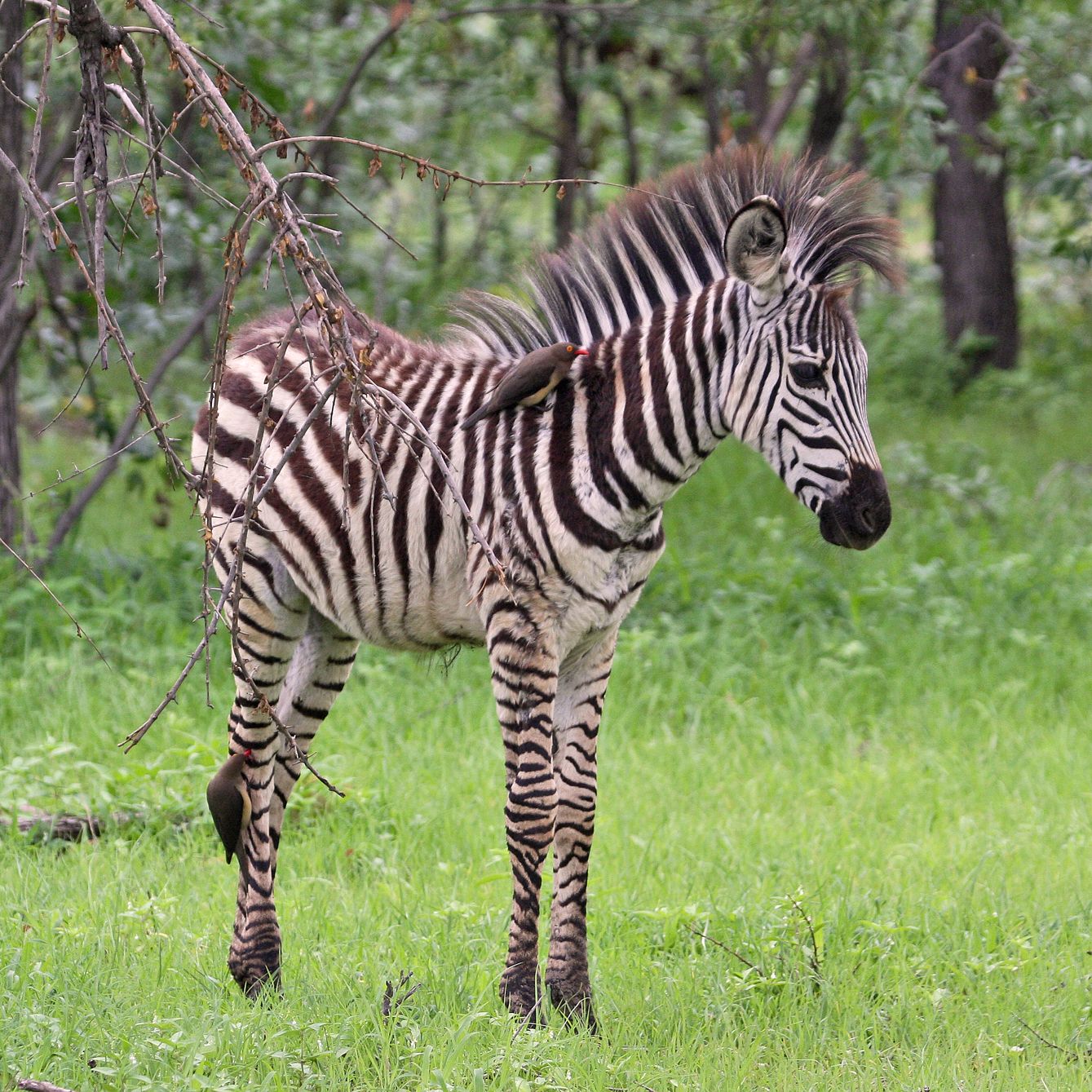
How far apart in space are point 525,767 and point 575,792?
339 millimetres

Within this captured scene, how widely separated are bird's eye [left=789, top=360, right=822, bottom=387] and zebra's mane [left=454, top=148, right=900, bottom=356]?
0.96 ft

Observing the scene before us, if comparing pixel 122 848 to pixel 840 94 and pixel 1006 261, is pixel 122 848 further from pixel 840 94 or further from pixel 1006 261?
pixel 1006 261

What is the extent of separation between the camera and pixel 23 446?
12617 millimetres

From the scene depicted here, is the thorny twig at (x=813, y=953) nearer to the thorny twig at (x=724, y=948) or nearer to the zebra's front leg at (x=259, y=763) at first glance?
the thorny twig at (x=724, y=948)

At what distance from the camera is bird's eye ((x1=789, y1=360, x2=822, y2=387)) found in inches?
158

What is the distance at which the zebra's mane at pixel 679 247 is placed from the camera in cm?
415

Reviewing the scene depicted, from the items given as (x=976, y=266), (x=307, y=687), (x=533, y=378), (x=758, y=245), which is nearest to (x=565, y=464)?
(x=533, y=378)

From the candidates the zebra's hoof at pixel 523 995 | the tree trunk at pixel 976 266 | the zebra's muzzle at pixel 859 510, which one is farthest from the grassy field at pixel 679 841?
the tree trunk at pixel 976 266

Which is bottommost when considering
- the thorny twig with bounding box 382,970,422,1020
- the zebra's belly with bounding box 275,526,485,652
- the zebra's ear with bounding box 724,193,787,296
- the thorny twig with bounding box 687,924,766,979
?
the thorny twig with bounding box 382,970,422,1020

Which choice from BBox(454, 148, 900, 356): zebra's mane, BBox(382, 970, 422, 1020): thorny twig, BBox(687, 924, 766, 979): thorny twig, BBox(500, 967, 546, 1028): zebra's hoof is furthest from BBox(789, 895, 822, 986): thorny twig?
BBox(454, 148, 900, 356): zebra's mane

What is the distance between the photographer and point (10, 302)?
8.09 m

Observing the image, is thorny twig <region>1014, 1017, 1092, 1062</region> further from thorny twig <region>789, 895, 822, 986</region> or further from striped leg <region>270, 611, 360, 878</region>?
striped leg <region>270, 611, 360, 878</region>

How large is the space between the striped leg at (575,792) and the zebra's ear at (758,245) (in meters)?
1.25

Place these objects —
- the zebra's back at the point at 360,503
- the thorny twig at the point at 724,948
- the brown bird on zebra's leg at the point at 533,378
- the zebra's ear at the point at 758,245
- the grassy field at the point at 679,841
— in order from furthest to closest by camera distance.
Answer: the thorny twig at the point at 724,948
the zebra's back at the point at 360,503
the brown bird on zebra's leg at the point at 533,378
the grassy field at the point at 679,841
the zebra's ear at the point at 758,245
